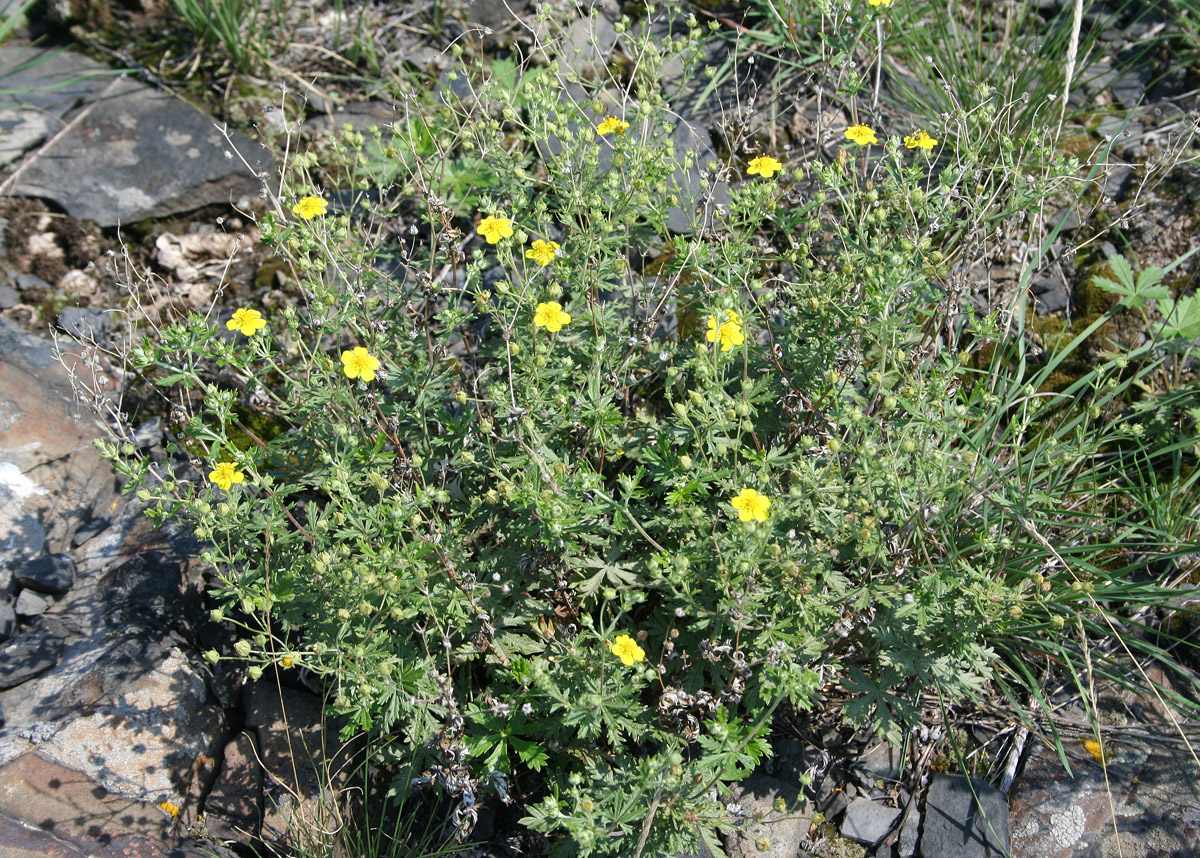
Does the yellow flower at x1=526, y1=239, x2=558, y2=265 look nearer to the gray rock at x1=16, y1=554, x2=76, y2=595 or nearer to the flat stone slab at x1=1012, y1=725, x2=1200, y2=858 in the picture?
the gray rock at x1=16, y1=554, x2=76, y2=595

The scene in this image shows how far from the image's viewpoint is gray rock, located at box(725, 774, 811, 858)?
323 cm

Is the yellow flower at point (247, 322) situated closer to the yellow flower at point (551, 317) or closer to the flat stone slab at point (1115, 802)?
the yellow flower at point (551, 317)

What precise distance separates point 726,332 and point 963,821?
83.9 inches

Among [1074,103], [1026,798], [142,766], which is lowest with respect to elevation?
[142,766]

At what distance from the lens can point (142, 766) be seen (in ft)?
11.0

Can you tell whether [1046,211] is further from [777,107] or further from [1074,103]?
[777,107]

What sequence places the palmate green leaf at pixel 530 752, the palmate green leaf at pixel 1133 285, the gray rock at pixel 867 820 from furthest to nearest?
the palmate green leaf at pixel 1133 285, the gray rock at pixel 867 820, the palmate green leaf at pixel 530 752

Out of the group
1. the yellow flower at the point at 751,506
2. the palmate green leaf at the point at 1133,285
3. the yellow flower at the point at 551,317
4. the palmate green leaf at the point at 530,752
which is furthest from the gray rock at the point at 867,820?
the palmate green leaf at the point at 1133,285

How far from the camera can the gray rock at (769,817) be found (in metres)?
3.23

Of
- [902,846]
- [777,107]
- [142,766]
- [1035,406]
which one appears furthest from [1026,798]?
[777,107]

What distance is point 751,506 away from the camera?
2.63m

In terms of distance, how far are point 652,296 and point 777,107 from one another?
232cm

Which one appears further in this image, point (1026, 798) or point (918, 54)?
point (918, 54)

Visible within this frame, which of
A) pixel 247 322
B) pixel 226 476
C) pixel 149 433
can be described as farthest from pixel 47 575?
pixel 247 322
